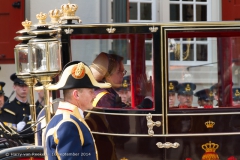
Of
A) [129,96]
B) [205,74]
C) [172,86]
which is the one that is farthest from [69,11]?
[205,74]

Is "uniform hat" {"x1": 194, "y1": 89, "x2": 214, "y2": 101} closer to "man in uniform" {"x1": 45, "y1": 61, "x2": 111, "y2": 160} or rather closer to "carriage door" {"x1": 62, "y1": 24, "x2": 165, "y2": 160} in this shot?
"carriage door" {"x1": 62, "y1": 24, "x2": 165, "y2": 160}

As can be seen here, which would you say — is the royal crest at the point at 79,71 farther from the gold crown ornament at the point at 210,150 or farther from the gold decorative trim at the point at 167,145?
the gold crown ornament at the point at 210,150

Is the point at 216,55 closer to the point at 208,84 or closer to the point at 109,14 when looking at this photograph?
the point at 208,84

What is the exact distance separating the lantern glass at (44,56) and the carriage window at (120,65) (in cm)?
61

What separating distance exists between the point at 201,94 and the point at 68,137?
224 cm

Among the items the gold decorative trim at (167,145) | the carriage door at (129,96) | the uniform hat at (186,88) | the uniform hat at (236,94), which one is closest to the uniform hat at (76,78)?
the carriage door at (129,96)

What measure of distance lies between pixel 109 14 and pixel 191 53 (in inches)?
182

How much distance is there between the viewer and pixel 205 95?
8.47m

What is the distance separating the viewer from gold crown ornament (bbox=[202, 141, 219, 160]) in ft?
27.2

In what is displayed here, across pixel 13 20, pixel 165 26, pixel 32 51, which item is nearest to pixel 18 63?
pixel 32 51

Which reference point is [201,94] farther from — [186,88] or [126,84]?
[126,84]

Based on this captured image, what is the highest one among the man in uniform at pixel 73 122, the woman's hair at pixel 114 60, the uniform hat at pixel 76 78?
the woman's hair at pixel 114 60

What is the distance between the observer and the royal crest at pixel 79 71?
22.4 ft

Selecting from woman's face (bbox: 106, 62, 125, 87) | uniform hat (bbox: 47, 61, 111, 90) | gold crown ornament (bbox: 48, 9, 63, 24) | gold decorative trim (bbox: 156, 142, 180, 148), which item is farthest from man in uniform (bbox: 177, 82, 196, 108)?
uniform hat (bbox: 47, 61, 111, 90)
